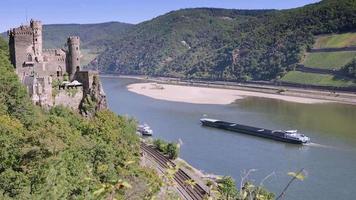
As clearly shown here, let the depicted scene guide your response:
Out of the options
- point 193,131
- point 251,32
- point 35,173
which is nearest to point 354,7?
point 251,32

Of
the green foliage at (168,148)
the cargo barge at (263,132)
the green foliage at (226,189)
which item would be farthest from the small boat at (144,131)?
the green foliage at (226,189)

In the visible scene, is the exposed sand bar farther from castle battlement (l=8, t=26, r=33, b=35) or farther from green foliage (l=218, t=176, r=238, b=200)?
green foliage (l=218, t=176, r=238, b=200)

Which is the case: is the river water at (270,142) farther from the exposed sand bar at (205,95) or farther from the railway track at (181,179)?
the exposed sand bar at (205,95)

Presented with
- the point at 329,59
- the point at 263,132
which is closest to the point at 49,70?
the point at 263,132

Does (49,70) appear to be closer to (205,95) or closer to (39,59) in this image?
(39,59)

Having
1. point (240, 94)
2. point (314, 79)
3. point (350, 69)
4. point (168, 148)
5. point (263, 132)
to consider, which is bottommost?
point (240, 94)
